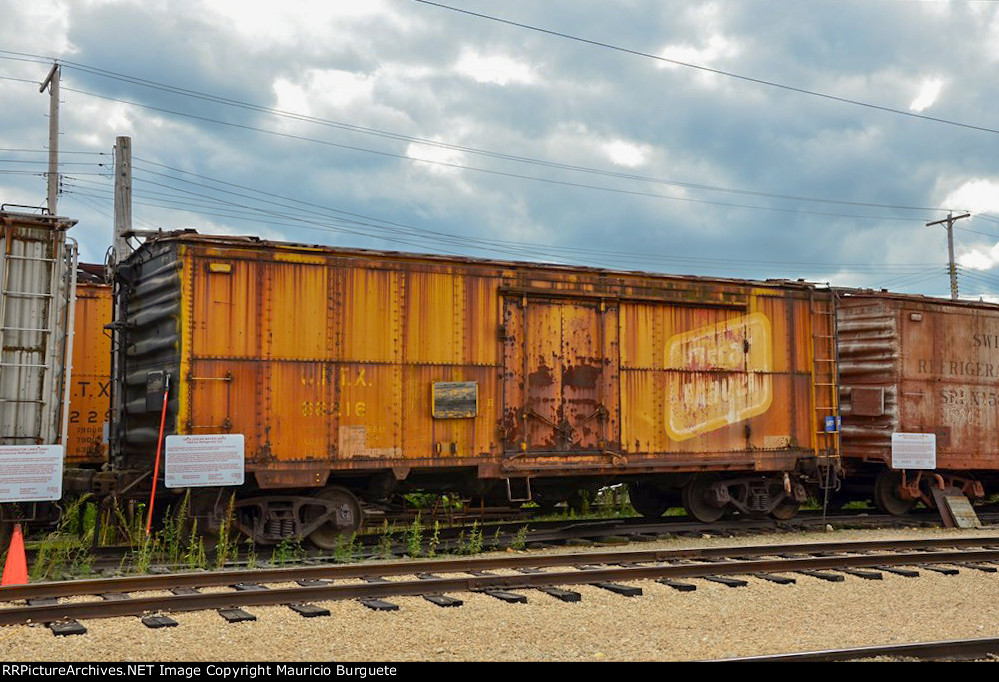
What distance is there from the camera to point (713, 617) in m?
7.14

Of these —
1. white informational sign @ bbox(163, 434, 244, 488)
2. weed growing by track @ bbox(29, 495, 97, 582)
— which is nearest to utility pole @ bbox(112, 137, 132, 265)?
weed growing by track @ bbox(29, 495, 97, 582)

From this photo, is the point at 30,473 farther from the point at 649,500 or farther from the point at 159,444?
the point at 649,500

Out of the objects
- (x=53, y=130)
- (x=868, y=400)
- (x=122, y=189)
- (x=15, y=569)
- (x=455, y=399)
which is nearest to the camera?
(x=15, y=569)

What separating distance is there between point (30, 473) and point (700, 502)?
8.97m

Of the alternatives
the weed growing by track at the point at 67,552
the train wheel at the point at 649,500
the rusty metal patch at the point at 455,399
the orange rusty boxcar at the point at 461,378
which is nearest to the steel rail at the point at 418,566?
the weed growing by track at the point at 67,552

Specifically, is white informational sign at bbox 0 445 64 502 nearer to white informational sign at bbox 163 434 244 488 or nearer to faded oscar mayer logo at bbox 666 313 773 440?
white informational sign at bbox 163 434 244 488

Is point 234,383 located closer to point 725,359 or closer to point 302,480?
point 302,480

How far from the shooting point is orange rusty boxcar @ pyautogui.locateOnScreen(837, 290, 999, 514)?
13.9 metres

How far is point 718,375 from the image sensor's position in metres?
12.9

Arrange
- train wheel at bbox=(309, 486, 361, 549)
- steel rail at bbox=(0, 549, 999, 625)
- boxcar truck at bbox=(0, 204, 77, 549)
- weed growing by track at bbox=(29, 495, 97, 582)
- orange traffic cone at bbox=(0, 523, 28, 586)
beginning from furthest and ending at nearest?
train wheel at bbox=(309, 486, 361, 549) < boxcar truck at bbox=(0, 204, 77, 549) < weed growing by track at bbox=(29, 495, 97, 582) < orange traffic cone at bbox=(0, 523, 28, 586) < steel rail at bbox=(0, 549, 999, 625)

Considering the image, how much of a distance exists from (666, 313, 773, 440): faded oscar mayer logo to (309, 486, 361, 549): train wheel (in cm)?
453

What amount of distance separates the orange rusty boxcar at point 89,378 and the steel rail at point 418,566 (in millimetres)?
5956

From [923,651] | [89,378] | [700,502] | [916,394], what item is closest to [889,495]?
[916,394]

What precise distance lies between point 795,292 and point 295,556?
8.46 metres
